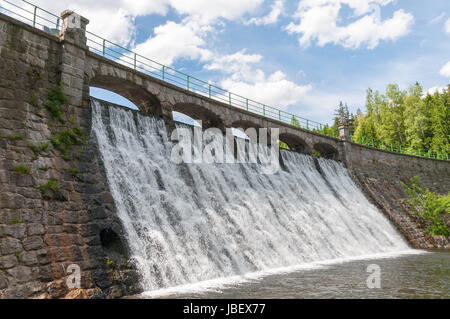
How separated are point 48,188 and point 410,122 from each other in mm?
50627

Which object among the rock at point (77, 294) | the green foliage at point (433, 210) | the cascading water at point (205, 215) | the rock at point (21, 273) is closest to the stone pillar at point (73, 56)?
the cascading water at point (205, 215)

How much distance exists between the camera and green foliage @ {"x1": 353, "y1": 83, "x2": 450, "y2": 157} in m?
43.5

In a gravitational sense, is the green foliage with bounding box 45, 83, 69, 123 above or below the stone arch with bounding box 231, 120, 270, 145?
below

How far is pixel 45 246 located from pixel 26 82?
16.4 feet

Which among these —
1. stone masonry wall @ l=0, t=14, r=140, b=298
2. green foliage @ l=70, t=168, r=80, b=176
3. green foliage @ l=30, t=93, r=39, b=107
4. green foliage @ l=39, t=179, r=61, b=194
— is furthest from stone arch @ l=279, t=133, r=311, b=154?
green foliage @ l=39, t=179, r=61, b=194

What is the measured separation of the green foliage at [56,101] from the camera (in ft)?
33.1

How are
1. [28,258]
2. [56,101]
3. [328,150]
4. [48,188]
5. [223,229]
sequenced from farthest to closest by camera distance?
1. [328,150]
2. [223,229]
3. [56,101]
4. [48,188]
5. [28,258]

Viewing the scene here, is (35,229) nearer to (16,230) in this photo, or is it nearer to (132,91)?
(16,230)

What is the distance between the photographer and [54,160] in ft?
30.7

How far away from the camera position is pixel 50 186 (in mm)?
8820

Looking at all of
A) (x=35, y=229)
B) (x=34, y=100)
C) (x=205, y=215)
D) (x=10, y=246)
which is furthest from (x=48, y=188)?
(x=205, y=215)

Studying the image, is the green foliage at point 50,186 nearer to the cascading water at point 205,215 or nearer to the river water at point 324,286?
the cascading water at point 205,215

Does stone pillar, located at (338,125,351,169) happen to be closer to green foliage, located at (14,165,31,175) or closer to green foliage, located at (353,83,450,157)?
green foliage, located at (353,83,450,157)

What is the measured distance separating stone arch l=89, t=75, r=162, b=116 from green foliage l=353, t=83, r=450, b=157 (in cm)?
3359
